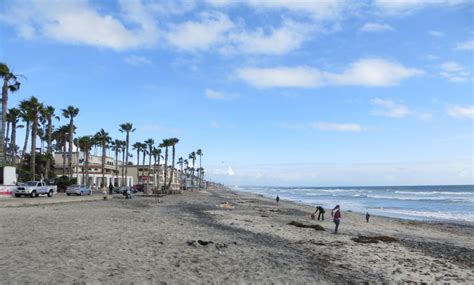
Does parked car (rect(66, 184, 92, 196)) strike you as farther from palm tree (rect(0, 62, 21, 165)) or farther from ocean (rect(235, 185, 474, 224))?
ocean (rect(235, 185, 474, 224))

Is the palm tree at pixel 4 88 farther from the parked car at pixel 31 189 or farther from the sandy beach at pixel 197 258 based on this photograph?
the sandy beach at pixel 197 258

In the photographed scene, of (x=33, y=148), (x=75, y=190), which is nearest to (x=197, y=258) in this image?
(x=75, y=190)

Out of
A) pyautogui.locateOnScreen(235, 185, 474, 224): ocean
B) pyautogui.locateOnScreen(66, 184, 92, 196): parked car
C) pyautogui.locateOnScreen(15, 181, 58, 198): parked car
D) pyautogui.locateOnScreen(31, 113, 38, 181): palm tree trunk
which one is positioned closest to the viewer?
pyautogui.locateOnScreen(15, 181, 58, 198): parked car

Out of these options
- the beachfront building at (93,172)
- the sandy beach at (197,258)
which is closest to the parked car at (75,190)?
the sandy beach at (197,258)

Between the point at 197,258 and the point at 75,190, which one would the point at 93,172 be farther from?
the point at 197,258

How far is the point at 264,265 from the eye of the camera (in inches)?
455

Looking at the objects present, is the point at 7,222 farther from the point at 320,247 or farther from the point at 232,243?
the point at 320,247

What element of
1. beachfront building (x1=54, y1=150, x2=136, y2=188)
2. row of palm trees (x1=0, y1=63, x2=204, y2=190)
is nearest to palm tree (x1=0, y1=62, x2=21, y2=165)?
row of palm trees (x1=0, y1=63, x2=204, y2=190)

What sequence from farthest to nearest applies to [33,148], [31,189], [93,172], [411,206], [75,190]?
1. [93,172]
2. [411,206]
3. [33,148]
4. [75,190]
5. [31,189]

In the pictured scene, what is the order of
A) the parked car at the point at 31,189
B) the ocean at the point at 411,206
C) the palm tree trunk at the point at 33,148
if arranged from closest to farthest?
the parked car at the point at 31,189 < the ocean at the point at 411,206 < the palm tree trunk at the point at 33,148

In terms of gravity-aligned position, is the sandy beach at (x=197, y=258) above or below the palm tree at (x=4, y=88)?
below

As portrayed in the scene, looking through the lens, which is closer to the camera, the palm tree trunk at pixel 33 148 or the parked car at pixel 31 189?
the parked car at pixel 31 189

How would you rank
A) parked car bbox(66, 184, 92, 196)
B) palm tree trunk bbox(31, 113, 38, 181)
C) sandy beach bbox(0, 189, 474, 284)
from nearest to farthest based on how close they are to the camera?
sandy beach bbox(0, 189, 474, 284) → parked car bbox(66, 184, 92, 196) → palm tree trunk bbox(31, 113, 38, 181)

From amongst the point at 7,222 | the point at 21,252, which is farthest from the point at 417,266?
the point at 7,222
